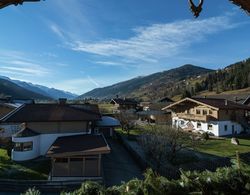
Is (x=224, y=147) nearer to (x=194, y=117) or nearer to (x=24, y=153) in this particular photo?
(x=194, y=117)

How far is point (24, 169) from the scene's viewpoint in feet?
83.0

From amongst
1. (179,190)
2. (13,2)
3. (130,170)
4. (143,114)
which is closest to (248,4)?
(13,2)

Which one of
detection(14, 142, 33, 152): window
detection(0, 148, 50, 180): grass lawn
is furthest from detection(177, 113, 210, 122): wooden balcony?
detection(14, 142, 33, 152): window

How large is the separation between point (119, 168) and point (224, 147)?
56.4 feet

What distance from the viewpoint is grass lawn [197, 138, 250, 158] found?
3386 centimetres

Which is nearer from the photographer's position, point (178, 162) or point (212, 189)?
point (212, 189)

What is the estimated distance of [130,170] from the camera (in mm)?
26375

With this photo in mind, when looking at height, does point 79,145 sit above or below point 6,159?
above

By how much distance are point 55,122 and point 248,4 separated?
2805 cm

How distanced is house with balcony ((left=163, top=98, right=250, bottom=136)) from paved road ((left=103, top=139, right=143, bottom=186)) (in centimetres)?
1822

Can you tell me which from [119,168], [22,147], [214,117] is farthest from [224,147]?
[22,147]

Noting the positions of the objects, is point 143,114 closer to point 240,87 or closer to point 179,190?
point 179,190

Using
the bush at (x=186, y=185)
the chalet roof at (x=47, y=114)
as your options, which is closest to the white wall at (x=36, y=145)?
the chalet roof at (x=47, y=114)

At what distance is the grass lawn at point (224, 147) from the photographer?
33859 mm
